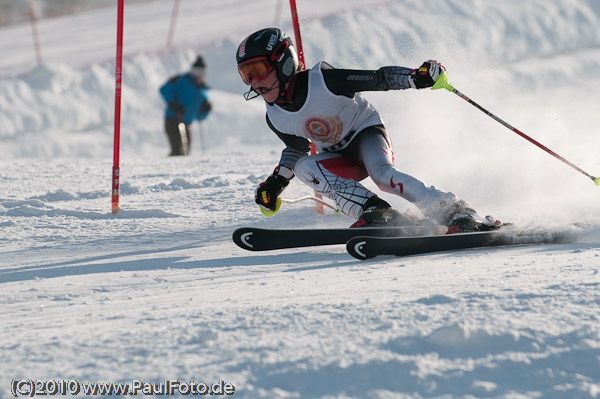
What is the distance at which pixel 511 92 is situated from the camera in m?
6.80

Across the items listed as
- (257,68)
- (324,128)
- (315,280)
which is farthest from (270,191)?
(315,280)

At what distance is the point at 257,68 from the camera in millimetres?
4047

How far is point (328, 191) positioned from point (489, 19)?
622 inches

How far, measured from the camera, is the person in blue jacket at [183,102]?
10.3 metres

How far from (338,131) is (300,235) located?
79cm

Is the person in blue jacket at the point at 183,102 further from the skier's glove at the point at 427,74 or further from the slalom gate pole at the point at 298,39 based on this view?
the skier's glove at the point at 427,74

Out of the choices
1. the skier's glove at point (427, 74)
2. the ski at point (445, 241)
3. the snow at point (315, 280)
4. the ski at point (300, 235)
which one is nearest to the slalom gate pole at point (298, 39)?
the snow at point (315, 280)

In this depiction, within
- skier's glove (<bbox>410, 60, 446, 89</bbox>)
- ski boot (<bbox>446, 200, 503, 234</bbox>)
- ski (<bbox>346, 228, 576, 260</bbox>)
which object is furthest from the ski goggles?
ski boot (<bbox>446, 200, 503, 234</bbox>)

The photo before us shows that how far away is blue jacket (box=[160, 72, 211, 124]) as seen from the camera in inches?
408

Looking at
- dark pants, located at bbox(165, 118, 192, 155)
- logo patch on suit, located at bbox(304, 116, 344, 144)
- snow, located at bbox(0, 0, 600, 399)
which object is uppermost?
dark pants, located at bbox(165, 118, 192, 155)

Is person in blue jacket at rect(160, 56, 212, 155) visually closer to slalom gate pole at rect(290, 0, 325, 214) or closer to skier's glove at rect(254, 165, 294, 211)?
slalom gate pole at rect(290, 0, 325, 214)

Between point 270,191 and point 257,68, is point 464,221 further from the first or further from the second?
point 257,68

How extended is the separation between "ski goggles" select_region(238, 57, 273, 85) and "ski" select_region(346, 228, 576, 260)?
1.08 m

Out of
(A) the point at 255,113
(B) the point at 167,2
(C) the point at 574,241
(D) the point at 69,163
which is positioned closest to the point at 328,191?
(C) the point at 574,241
